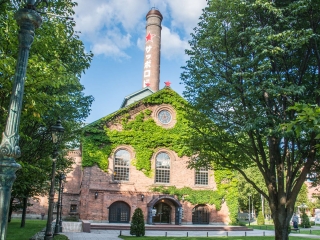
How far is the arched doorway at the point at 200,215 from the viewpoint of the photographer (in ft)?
99.0

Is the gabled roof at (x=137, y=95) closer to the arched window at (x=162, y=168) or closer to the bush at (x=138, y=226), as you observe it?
the arched window at (x=162, y=168)

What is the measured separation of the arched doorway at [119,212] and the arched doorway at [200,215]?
20.3ft

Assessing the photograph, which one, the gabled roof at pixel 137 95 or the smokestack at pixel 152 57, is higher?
the smokestack at pixel 152 57

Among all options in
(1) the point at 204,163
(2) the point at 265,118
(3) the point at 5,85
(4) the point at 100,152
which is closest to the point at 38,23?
(3) the point at 5,85

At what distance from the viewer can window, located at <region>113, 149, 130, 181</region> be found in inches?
1165

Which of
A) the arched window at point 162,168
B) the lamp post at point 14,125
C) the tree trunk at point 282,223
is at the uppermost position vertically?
the arched window at point 162,168

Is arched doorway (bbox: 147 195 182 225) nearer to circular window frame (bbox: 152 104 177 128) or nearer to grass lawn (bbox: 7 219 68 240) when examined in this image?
circular window frame (bbox: 152 104 177 128)

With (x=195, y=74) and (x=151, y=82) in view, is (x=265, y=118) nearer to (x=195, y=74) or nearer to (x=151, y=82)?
(x=195, y=74)

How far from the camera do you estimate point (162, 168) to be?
101ft

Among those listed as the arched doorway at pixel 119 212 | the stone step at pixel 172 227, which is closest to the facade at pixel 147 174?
the arched doorway at pixel 119 212

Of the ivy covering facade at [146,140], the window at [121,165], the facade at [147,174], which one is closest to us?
the facade at [147,174]

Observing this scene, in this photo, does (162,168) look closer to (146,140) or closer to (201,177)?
(146,140)

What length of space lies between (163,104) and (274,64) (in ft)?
66.1

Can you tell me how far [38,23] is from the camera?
4.52 meters
